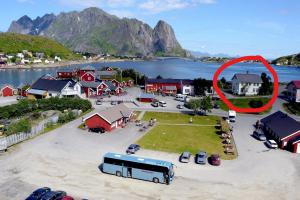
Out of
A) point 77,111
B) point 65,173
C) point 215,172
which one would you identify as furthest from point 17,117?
point 215,172

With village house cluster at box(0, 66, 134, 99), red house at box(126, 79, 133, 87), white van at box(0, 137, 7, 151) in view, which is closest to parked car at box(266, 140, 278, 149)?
white van at box(0, 137, 7, 151)

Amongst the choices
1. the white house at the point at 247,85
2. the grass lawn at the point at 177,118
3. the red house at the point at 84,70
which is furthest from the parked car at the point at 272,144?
the red house at the point at 84,70

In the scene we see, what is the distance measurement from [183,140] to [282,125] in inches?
590

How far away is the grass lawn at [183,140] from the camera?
144ft

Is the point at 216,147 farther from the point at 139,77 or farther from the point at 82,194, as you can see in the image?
the point at 139,77

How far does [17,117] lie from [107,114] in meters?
17.6

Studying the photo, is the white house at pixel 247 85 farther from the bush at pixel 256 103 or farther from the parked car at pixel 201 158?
the parked car at pixel 201 158

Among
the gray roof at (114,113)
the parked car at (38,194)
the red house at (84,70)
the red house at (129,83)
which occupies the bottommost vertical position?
the parked car at (38,194)

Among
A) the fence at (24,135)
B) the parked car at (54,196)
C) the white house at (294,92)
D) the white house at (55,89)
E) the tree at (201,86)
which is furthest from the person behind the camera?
the tree at (201,86)

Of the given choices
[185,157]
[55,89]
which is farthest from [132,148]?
[55,89]

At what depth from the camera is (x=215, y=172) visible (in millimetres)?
35875

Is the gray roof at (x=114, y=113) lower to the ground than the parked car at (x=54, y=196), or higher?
higher

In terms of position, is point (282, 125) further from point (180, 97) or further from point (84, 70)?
point (84, 70)

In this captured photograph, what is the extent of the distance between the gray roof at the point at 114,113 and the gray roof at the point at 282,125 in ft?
76.0
